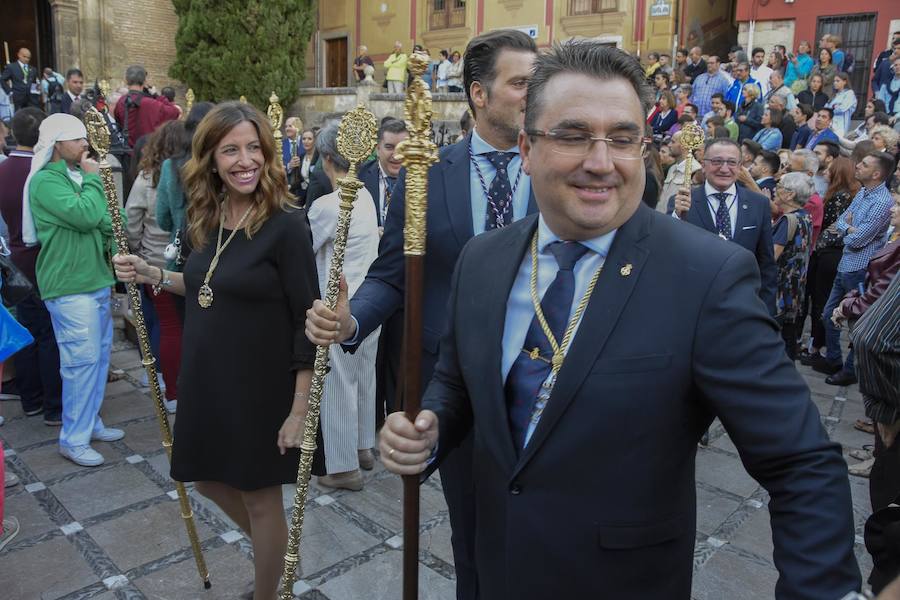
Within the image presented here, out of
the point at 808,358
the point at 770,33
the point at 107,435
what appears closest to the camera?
the point at 107,435

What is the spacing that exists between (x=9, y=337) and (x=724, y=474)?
4224 millimetres

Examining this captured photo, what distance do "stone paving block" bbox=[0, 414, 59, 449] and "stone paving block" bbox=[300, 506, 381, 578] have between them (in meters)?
2.29

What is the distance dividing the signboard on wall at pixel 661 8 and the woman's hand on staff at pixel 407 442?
912 inches

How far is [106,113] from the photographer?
925cm

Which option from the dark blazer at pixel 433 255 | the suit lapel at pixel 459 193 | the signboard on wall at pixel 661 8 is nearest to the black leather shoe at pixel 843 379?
the dark blazer at pixel 433 255

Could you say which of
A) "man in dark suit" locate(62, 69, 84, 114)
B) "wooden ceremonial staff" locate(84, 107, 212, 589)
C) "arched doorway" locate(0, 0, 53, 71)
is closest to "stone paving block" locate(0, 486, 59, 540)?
"wooden ceremonial staff" locate(84, 107, 212, 589)

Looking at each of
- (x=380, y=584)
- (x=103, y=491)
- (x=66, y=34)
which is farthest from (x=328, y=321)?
(x=66, y=34)

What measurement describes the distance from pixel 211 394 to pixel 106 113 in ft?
25.0

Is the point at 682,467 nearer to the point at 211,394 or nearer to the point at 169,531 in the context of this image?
the point at 211,394

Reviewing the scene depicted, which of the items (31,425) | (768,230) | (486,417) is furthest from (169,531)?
(768,230)

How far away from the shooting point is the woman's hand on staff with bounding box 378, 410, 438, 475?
1.84 meters

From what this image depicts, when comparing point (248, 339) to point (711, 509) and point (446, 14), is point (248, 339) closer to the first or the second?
point (711, 509)

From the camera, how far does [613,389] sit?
159cm

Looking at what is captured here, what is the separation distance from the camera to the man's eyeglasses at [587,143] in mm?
1661
